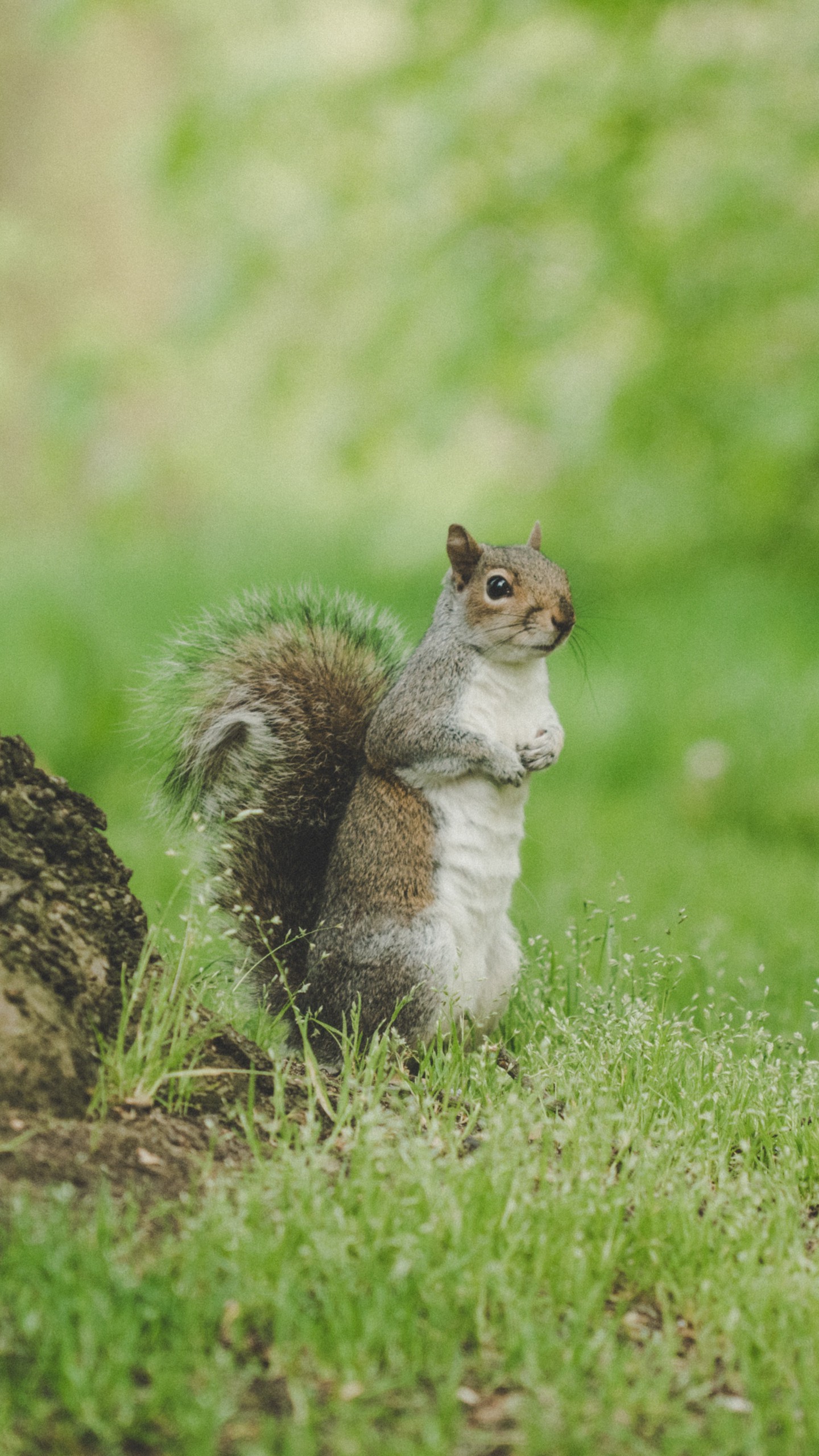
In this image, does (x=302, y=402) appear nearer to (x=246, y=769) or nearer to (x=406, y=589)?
(x=406, y=589)

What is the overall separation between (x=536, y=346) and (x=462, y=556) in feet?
15.9

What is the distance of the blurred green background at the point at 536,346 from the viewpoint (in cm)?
671

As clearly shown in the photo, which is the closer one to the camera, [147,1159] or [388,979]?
[147,1159]

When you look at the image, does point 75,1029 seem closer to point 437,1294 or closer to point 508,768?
point 437,1294

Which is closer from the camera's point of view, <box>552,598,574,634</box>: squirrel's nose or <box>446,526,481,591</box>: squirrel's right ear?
<box>552,598,574,634</box>: squirrel's nose

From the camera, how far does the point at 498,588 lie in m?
2.77

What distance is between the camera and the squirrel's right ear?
9.32 feet

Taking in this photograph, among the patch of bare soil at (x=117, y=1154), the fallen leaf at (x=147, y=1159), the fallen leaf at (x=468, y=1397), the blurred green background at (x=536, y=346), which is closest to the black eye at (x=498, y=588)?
the patch of bare soil at (x=117, y=1154)

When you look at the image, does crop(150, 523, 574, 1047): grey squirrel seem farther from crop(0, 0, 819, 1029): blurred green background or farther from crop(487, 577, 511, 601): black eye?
crop(0, 0, 819, 1029): blurred green background

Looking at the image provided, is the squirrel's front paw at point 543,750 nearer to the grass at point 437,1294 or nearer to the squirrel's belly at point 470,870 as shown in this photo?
the squirrel's belly at point 470,870

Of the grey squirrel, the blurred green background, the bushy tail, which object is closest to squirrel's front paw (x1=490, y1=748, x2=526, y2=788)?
the grey squirrel

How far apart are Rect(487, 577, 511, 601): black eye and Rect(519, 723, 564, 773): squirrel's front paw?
0.87 ft

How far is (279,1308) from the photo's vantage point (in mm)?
1769

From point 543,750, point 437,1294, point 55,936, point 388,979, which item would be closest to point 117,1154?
point 55,936
